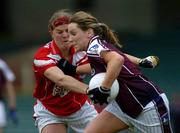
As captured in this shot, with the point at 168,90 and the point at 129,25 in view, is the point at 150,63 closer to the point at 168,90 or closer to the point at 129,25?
the point at 168,90

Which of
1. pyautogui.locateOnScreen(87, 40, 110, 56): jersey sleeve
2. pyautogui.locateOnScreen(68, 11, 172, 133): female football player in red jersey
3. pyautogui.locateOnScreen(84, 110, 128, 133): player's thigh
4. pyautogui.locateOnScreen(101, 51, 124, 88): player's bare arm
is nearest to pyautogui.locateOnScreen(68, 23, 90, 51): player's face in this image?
pyautogui.locateOnScreen(68, 11, 172, 133): female football player in red jersey

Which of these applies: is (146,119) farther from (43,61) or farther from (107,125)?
(43,61)

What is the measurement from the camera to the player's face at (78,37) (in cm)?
764

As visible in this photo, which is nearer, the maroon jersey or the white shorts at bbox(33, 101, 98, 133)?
the maroon jersey

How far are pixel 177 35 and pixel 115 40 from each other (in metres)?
16.5

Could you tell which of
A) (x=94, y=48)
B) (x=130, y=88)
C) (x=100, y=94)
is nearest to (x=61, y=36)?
(x=94, y=48)

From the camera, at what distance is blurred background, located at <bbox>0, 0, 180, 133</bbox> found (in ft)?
73.6

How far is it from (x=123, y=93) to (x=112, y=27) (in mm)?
16759

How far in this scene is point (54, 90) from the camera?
876 centimetres

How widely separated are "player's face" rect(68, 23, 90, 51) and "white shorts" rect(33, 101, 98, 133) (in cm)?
141

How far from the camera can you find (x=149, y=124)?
7.75 metres

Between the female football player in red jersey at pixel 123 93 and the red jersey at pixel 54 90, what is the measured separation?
840 mm

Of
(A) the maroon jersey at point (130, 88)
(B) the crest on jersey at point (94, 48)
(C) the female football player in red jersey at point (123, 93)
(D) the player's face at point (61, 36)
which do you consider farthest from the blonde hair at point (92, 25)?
(D) the player's face at point (61, 36)

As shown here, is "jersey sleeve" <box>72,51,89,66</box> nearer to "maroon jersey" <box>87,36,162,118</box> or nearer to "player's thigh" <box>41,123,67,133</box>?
"player's thigh" <box>41,123,67,133</box>
